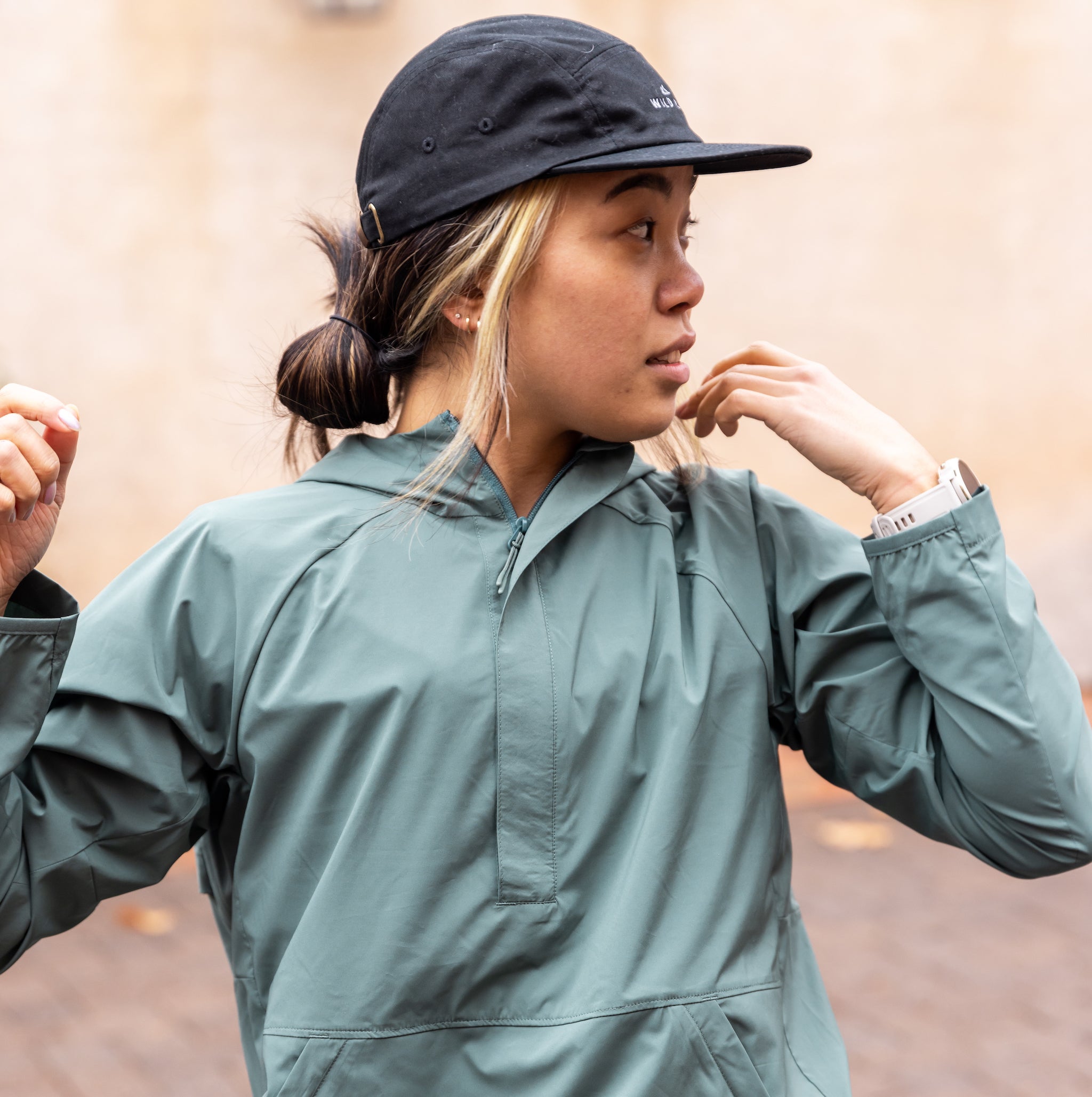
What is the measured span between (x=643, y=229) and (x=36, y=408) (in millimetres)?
723

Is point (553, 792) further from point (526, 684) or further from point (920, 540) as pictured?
point (920, 540)

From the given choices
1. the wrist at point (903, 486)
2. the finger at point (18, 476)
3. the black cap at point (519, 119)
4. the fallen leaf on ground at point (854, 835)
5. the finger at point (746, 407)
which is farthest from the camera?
the fallen leaf on ground at point (854, 835)

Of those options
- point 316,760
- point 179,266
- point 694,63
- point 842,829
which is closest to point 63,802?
point 316,760

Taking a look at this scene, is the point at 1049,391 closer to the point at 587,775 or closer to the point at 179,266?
the point at 179,266

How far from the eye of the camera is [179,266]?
5906mm

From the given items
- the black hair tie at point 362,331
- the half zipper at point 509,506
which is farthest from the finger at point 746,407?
the black hair tie at point 362,331

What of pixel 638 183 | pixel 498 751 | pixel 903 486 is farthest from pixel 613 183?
pixel 498 751

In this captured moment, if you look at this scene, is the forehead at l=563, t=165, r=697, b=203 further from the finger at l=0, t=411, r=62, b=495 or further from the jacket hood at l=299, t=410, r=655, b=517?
the finger at l=0, t=411, r=62, b=495

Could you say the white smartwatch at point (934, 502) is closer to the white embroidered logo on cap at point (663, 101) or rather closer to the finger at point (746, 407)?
the finger at point (746, 407)

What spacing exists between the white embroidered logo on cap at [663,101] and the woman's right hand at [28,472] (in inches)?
29.8

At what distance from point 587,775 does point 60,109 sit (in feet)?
16.3

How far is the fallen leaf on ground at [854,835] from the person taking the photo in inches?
209

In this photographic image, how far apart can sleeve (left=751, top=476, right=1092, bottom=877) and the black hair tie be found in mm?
544

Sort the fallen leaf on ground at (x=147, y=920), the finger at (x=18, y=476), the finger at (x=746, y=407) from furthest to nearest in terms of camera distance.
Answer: the fallen leaf on ground at (x=147, y=920) < the finger at (x=746, y=407) < the finger at (x=18, y=476)
